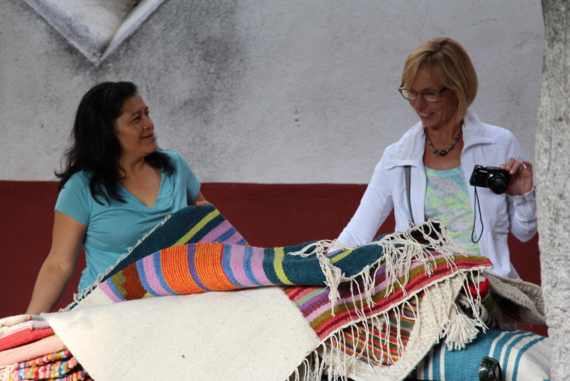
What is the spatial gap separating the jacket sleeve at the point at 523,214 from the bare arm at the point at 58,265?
1586 mm

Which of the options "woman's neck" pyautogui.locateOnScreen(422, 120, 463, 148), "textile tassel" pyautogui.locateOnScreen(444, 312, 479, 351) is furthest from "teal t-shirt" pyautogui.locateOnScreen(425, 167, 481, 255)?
"textile tassel" pyautogui.locateOnScreen(444, 312, 479, 351)

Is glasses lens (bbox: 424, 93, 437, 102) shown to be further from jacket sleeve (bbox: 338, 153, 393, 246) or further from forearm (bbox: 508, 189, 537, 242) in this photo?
forearm (bbox: 508, 189, 537, 242)

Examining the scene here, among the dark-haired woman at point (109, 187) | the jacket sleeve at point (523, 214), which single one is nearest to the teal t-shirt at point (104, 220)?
the dark-haired woman at point (109, 187)

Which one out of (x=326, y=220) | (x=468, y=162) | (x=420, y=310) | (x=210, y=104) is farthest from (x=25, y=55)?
(x=420, y=310)

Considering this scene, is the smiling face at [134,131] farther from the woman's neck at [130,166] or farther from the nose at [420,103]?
the nose at [420,103]

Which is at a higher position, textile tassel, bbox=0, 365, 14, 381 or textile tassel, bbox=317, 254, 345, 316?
textile tassel, bbox=317, 254, 345, 316

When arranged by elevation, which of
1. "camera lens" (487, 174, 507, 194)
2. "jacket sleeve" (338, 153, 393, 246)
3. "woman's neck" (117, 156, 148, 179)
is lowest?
"jacket sleeve" (338, 153, 393, 246)

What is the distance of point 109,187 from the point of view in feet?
6.82

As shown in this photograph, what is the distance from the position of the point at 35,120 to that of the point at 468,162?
291 cm

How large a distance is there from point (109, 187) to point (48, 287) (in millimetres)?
434

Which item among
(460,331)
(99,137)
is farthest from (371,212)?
(99,137)

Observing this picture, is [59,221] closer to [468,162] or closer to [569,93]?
[468,162]

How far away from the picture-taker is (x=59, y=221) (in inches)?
79.3

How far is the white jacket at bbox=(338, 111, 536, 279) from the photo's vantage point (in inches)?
76.6
